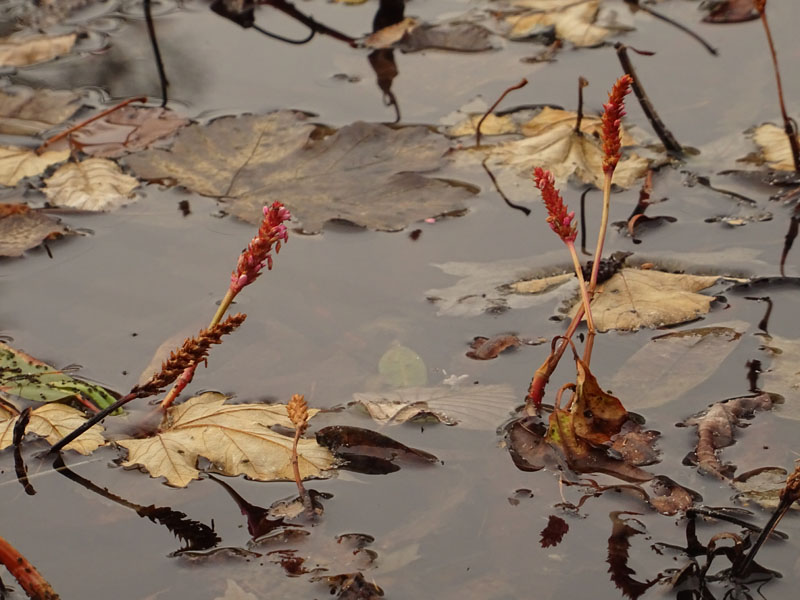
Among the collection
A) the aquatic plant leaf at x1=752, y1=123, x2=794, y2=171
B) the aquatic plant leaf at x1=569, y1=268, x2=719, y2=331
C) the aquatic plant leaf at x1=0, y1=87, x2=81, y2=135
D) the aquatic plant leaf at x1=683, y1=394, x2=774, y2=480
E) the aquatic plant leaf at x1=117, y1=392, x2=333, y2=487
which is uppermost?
the aquatic plant leaf at x1=0, y1=87, x2=81, y2=135

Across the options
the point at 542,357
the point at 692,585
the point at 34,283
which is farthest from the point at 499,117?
the point at 692,585

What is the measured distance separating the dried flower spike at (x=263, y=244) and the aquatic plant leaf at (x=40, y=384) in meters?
0.39

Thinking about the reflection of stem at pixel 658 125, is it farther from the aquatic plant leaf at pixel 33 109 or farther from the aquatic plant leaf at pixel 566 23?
A: the aquatic plant leaf at pixel 33 109

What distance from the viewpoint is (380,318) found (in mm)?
1972

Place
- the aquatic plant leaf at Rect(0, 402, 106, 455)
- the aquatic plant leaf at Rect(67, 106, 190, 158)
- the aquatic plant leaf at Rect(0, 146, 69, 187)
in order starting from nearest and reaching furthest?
1. the aquatic plant leaf at Rect(0, 402, 106, 455)
2. the aquatic plant leaf at Rect(0, 146, 69, 187)
3. the aquatic plant leaf at Rect(67, 106, 190, 158)

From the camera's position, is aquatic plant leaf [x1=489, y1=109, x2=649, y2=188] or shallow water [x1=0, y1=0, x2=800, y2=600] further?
aquatic plant leaf [x1=489, y1=109, x2=649, y2=188]

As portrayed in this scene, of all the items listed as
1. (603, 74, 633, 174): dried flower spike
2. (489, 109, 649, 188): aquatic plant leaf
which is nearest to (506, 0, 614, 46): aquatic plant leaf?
(489, 109, 649, 188): aquatic plant leaf

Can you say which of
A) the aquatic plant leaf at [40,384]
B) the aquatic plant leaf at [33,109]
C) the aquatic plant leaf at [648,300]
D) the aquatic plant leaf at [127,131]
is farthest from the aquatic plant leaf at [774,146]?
the aquatic plant leaf at [33,109]

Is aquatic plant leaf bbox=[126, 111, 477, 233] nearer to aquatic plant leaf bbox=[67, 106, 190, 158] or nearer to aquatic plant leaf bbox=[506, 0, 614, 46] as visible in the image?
aquatic plant leaf bbox=[67, 106, 190, 158]

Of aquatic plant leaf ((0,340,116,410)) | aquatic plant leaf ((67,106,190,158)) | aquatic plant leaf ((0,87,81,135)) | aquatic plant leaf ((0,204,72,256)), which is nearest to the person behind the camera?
aquatic plant leaf ((0,340,116,410))

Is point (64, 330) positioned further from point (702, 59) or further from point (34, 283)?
point (702, 59)

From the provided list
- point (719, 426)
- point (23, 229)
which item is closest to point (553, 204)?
point (719, 426)

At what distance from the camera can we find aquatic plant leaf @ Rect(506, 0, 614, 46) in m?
3.10

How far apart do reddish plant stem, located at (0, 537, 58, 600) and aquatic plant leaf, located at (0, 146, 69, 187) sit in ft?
4.50
